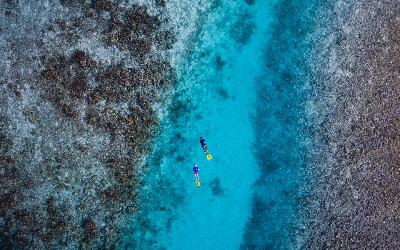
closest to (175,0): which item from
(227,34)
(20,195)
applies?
(227,34)

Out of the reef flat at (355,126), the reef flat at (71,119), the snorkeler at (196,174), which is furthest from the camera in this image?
the snorkeler at (196,174)

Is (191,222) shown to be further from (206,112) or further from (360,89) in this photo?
(360,89)

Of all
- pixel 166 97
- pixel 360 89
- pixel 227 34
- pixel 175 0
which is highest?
pixel 175 0

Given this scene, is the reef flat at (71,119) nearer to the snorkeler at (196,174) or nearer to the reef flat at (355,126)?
the snorkeler at (196,174)

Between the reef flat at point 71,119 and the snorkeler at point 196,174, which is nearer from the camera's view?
the reef flat at point 71,119

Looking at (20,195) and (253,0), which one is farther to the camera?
(253,0)

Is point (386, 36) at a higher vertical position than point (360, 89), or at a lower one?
higher

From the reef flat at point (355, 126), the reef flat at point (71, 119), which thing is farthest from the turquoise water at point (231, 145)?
the reef flat at point (71, 119)

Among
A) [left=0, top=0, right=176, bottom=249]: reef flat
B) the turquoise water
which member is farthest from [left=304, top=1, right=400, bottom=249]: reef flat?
[left=0, top=0, right=176, bottom=249]: reef flat
